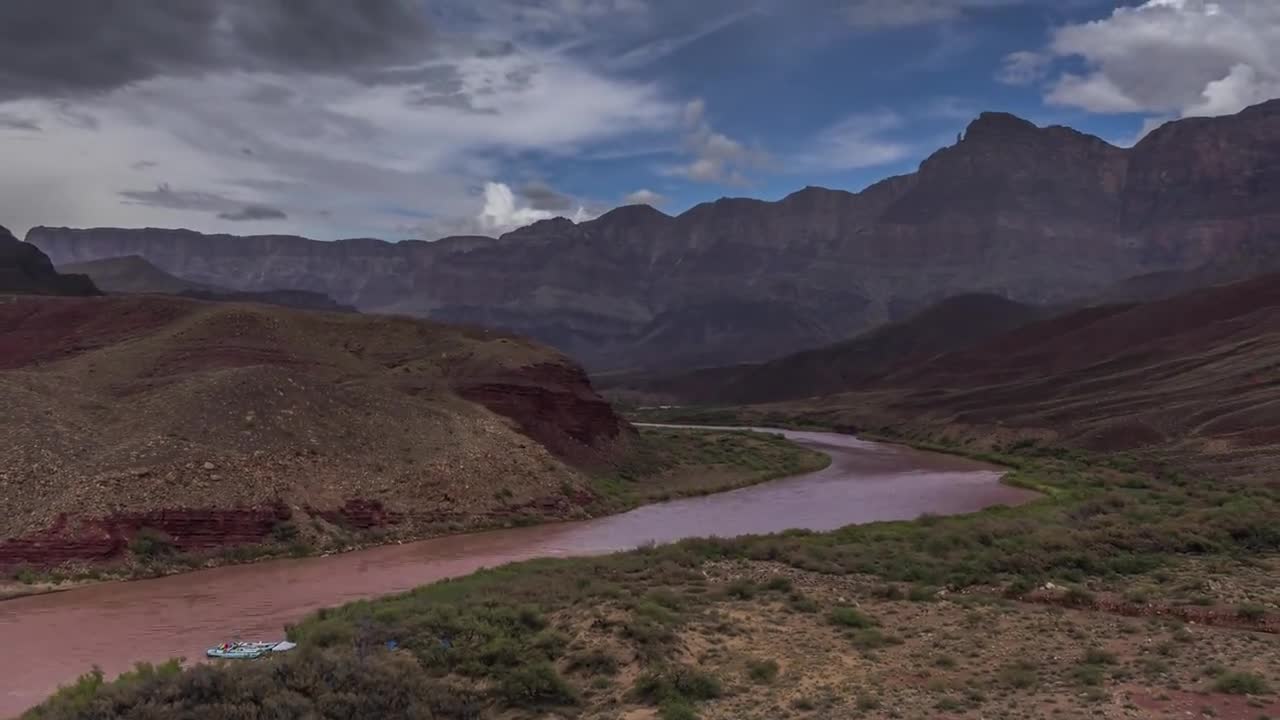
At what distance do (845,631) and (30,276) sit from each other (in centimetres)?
12940

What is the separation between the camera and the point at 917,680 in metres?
16.7

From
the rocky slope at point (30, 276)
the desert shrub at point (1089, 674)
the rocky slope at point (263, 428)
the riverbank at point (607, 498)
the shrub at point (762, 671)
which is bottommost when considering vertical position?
the riverbank at point (607, 498)

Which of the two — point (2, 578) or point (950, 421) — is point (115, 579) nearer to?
point (2, 578)

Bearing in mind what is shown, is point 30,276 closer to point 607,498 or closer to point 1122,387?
point 607,498

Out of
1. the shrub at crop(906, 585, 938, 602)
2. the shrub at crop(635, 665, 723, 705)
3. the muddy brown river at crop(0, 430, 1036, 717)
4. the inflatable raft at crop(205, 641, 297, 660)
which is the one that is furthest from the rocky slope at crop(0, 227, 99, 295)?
the shrub at crop(635, 665, 723, 705)

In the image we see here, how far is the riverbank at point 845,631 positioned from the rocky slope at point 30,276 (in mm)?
109703

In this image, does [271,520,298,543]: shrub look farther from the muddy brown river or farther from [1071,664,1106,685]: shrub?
[1071,664,1106,685]: shrub

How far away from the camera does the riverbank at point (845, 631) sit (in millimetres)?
15516

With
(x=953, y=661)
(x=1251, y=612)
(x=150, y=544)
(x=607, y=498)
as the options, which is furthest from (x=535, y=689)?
(x=607, y=498)

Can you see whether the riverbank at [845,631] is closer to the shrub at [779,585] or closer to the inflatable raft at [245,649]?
the shrub at [779,585]

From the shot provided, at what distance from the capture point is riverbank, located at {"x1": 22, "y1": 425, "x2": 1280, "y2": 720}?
50.9ft

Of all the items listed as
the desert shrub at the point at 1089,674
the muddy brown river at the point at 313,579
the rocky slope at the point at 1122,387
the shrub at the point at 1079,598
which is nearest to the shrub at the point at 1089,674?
the desert shrub at the point at 1089,674

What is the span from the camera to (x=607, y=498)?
4850cm

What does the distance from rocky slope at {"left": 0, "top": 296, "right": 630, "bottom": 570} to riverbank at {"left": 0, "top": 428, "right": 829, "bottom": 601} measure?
41 centimetres
